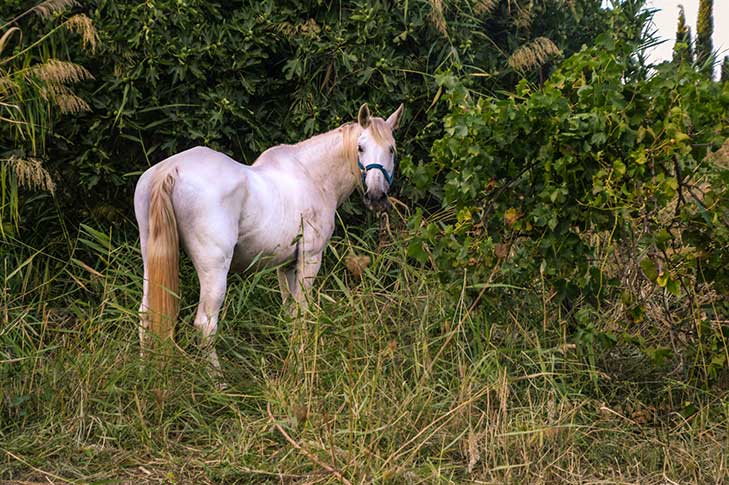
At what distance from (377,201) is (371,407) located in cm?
174

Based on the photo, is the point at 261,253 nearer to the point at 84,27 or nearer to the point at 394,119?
the point at 394,119

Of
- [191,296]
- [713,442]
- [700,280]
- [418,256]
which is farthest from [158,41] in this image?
[713,442]

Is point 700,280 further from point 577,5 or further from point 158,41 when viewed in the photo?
point 158,41

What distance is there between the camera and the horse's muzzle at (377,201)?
5.33 m

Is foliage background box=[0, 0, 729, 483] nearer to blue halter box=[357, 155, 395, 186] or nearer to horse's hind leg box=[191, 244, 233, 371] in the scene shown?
horse's hind leg box=[191, 244, 233, 371]

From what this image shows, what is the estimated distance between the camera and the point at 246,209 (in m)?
4.90

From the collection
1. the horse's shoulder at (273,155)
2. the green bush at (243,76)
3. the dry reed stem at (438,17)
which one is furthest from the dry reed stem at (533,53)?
the horse's shoulder at (273,155)

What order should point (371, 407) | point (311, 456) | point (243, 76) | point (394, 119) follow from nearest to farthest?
point (311, 456), point (371, 407), point (394, 119), point (243, 76)

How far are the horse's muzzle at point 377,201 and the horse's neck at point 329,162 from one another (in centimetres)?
21

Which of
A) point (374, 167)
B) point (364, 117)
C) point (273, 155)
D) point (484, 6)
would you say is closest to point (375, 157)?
point (374, 167)

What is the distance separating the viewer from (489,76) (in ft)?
20.3

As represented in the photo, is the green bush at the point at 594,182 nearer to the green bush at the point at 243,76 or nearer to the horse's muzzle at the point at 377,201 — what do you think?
the horse's muzzle at the point at 377,201

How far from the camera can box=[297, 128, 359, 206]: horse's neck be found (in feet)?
18.0

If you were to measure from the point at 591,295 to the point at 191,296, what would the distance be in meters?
2.46
